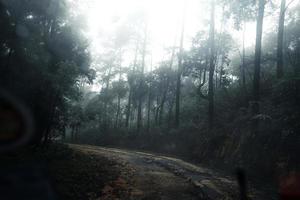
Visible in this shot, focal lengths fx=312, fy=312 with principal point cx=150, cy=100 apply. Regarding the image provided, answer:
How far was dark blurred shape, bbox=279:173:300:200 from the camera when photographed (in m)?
8.81

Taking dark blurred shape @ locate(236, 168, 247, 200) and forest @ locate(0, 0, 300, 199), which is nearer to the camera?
dark blurred shape @ locate(236, 168, 247, 200)

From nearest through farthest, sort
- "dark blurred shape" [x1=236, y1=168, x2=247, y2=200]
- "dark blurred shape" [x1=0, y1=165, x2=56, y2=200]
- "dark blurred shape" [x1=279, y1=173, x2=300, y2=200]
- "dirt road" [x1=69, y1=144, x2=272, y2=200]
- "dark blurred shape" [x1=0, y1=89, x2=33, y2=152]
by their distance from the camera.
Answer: "dark blurred shape" [x1=236, y1=168, x2=247, y2=200] → "dark blurred shape" [x1=279, y1=173, x2=300, y2=200] → "dirt road" [x1=69, y1=144, x2=272, y2=200] → "dark blurred shape" [x1=0, y1=165, x2=56, y2=200] → "dark blurred shape" [x1=0, y1=89, x2=33, y2=152]

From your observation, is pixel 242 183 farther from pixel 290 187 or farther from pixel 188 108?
pixel 188 108

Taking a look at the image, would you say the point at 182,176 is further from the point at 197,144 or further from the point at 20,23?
the point at 20,23

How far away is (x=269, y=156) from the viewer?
11250 mm

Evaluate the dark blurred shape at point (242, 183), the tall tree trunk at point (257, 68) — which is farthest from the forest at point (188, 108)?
the dark blurred shape at point (242, 183)

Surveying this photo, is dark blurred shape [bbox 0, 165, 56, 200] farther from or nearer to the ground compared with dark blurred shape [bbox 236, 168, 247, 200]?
nearer to the ground

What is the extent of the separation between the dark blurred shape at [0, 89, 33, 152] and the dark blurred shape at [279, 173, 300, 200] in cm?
1128

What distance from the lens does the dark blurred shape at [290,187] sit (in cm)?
881

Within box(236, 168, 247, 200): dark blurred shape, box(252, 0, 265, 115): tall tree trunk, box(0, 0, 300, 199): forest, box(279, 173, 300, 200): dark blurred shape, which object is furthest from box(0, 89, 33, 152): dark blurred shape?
box(236, 168, 247, 200): dark blurred shape

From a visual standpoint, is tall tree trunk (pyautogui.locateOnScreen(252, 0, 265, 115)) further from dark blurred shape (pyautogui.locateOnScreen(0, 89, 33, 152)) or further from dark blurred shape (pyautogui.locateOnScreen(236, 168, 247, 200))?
dark blurred shape (pyautogui.locateOnScreen(0, 89, 33, 152))

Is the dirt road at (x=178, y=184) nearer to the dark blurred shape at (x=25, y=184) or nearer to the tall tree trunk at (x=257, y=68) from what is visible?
the dark blurred shape at (x=25, y=184)

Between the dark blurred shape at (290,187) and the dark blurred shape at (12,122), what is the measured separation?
11.3m

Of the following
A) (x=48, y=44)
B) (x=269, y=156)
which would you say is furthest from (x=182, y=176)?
(x=48, y=44)
